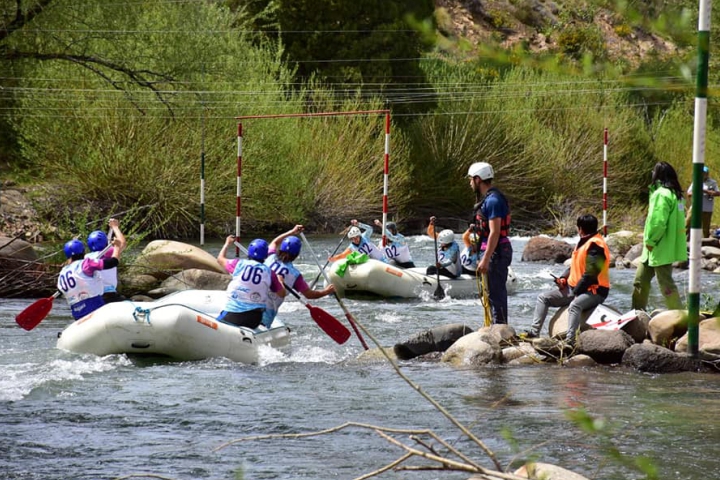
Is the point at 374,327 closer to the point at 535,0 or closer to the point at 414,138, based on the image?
the point at 535,0

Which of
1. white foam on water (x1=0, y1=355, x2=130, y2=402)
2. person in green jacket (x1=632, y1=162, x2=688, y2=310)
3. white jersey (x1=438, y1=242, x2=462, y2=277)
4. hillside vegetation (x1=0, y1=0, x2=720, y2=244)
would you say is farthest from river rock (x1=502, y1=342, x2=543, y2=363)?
white jersey (x1=438, y1=242, x2=462, y2=277)

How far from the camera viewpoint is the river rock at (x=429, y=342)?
9289 mm

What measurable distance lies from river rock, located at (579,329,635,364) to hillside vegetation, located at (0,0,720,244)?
2.34 meters

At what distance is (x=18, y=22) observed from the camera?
54.1 feet

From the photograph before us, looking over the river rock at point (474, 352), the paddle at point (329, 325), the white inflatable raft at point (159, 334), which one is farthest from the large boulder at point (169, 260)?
the river rock at point (474, 352)

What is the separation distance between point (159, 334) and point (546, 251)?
40.0ft

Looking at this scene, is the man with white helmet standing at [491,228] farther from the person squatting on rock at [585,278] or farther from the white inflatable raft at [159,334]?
the white inflatable raft at [159,334]

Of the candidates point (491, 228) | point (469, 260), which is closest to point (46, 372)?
point (491, 228)

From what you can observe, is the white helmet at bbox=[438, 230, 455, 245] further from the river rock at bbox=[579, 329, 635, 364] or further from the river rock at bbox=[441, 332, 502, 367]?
the river rock at bbox=[579, 329, 635, 364]

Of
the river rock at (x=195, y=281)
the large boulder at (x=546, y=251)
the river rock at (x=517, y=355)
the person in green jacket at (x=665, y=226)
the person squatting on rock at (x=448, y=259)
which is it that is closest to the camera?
the river rock at (x=517, y=355)

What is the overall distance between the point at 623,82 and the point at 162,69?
56.1 feet

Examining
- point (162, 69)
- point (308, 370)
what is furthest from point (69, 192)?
point (308, 370)

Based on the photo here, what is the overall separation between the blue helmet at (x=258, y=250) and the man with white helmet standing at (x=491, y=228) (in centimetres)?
174

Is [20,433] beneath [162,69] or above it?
beneath
